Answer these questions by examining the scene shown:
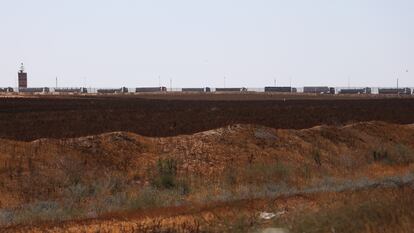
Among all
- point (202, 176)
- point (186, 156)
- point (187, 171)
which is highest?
point (186, 156)

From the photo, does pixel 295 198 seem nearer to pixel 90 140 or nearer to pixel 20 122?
pixel 90 140

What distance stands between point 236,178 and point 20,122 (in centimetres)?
1932

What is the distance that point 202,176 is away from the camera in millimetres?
23984

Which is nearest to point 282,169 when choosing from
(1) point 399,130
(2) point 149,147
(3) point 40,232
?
(2) point 149,147

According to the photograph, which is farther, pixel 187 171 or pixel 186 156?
pixel 186 156

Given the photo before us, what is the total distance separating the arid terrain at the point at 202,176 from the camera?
40.9 ft

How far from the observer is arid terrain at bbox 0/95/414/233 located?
1247 centimetres

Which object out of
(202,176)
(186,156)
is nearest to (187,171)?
(202,176)

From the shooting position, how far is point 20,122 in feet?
124

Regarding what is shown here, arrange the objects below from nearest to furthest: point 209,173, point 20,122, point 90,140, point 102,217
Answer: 1. point 102,217
2. point 209,173
3. point 90,140
4. point 20,122
